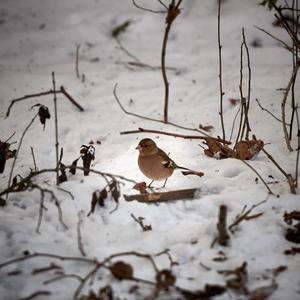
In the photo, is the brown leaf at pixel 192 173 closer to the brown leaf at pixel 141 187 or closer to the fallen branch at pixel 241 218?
the brown leaf at pixel 141 187

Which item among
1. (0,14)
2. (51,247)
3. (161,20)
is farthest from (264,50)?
(0,14)

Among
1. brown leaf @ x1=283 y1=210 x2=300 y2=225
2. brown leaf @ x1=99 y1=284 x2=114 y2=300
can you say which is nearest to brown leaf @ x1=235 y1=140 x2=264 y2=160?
brown leaf @ x1=283 y1=210 x2=300 y2=225

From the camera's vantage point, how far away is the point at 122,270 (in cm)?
207

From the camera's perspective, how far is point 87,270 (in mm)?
2191

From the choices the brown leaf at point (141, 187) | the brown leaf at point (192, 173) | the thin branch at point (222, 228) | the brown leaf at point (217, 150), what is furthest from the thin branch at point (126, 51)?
the thin branch at point (222, 228)

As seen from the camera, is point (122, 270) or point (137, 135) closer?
point (122, 270)

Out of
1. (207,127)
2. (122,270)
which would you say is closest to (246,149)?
(207,127)

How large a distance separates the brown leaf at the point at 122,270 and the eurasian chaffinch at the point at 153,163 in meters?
1.23

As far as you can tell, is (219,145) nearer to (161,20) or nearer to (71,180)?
(71,180)

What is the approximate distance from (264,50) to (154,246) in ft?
15.8

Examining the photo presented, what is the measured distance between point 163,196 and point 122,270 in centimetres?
100

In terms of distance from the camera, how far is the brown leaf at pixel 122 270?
207 cm

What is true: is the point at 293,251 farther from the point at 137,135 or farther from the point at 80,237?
the point at 137,135

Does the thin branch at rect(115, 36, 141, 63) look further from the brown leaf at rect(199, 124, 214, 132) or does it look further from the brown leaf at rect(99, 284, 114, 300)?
the brown leaf at rect(99, 284, 114, 300)
